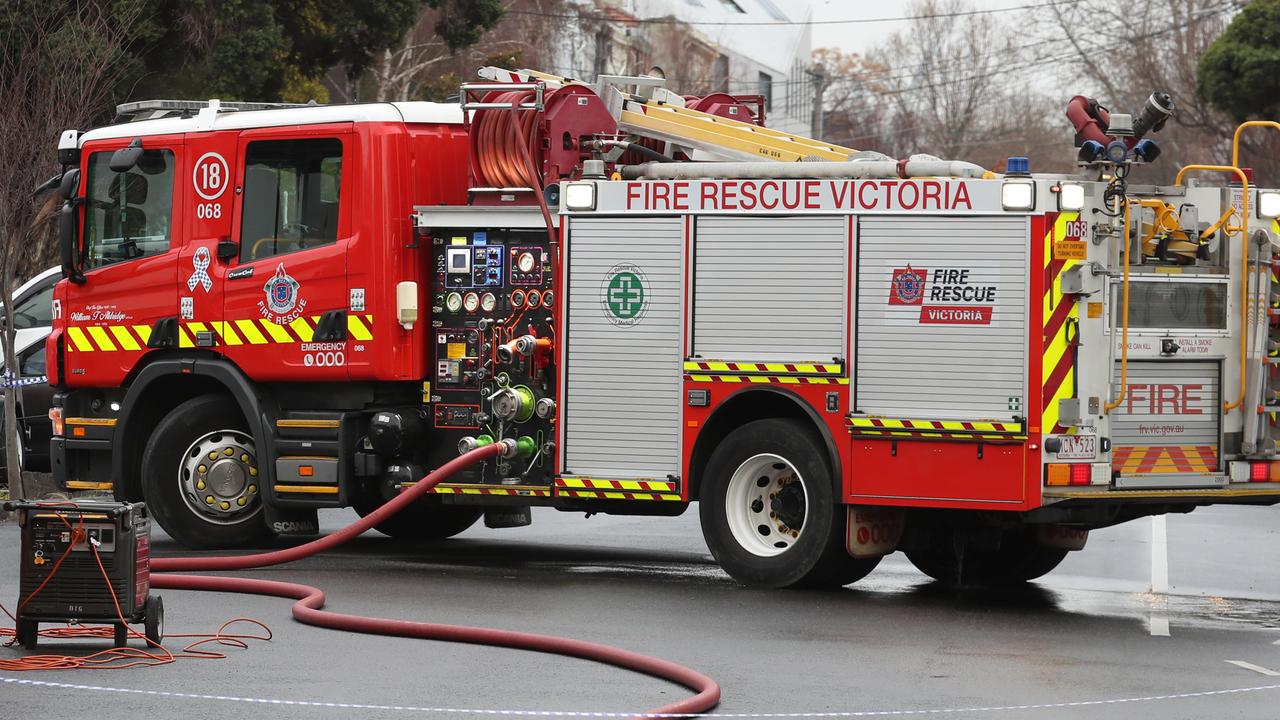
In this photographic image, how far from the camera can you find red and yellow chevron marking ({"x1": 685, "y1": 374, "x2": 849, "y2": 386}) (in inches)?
443

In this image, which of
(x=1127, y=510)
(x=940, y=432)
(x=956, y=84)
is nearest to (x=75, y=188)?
(x=940, y=432)

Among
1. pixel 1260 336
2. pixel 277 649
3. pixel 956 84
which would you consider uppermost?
pixel 956 84

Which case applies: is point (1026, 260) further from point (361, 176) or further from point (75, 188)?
point (75, 188)

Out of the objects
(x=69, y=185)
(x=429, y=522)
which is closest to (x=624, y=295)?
(x=429, y=522)

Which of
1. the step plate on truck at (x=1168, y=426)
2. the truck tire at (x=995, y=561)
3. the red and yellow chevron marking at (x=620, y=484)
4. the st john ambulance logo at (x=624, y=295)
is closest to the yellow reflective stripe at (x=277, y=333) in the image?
the red and yellow chevron marking at (x=620, y=484)

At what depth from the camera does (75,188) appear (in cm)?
1382

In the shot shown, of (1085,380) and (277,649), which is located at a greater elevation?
(1085,380)

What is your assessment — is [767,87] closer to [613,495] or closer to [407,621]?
[613,495]

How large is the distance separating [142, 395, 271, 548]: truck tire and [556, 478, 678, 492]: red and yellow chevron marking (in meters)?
2.44

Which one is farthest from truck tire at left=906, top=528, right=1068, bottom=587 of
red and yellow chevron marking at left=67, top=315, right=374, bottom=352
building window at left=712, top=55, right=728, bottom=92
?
building window at left=712, top=55, right=728, bottom=92

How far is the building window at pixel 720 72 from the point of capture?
66.1 meters

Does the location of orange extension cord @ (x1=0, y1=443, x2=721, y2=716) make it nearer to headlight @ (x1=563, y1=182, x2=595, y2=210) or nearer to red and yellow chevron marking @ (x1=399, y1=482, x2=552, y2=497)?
red and yellow chevron marking @ (x1=399, y1=482, x2=552, y2=497)

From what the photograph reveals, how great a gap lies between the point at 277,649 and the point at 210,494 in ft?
13.8

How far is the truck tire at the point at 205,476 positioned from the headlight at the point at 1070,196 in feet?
18.9
